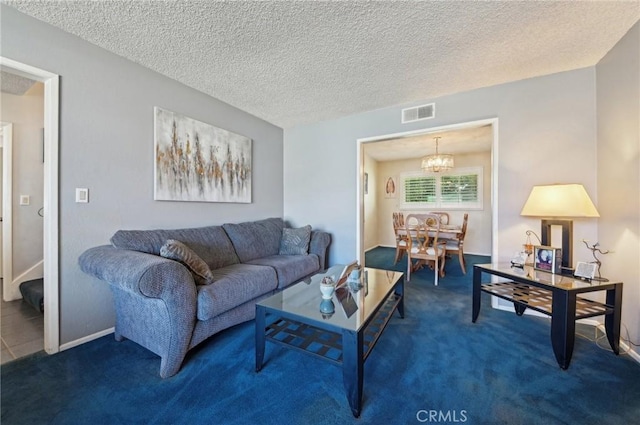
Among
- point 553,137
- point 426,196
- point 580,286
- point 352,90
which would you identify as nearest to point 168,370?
point 580,286

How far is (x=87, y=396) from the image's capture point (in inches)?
51.5

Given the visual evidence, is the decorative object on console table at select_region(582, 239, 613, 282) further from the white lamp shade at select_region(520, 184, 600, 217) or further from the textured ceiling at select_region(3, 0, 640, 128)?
the textured ceiling at select_region(3, 0, 640, 128)

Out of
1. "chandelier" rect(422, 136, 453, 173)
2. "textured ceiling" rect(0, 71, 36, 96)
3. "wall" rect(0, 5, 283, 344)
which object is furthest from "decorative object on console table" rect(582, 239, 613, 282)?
"textured ceiling" rect(0, 71, 36, 96)

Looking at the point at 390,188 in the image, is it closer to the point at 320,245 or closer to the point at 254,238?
the point at 320,245

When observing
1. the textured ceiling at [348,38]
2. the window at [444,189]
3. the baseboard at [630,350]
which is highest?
the textured ceiling at [348,38]

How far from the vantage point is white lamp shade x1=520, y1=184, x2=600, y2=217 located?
1758 mm

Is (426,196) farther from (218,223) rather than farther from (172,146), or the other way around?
(172,146)

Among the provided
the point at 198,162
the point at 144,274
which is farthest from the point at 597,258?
the point at 198,162

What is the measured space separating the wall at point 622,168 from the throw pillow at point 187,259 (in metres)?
2.99

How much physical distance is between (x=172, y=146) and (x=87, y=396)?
6.53 feet

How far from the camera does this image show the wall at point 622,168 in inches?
65.0

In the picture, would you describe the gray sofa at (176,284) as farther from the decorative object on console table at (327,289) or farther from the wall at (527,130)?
the wall at (527,130)

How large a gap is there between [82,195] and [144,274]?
3.65 ft

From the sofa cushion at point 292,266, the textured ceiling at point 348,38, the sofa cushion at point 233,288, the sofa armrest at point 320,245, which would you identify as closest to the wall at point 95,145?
the textured ceiling at point 348,38
